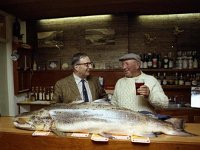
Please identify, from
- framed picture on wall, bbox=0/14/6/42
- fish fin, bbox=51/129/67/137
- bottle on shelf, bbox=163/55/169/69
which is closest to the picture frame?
framed picture on wall, bbox=0/14/6/42

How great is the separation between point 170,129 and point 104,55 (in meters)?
3.61

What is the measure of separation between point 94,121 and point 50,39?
12.9 feet

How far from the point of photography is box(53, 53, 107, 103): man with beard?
2.63 m

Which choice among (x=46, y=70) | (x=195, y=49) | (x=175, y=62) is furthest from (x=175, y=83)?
(x=46, y=70)

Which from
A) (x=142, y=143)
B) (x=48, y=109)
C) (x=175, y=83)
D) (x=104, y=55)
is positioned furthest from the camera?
(x=104, y=55)

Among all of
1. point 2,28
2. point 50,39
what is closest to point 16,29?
point 2,28

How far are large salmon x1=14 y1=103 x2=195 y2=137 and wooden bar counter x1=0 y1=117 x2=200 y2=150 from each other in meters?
0.06

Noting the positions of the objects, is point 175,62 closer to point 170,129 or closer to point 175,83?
point 175,83

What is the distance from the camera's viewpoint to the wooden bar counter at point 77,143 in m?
1.41

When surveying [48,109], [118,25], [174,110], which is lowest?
[174,110]

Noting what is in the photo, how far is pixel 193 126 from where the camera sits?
177 cm

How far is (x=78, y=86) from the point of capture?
2.70 metres

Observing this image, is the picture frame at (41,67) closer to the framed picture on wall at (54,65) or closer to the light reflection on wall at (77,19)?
the framed picture on wall at (54,65)

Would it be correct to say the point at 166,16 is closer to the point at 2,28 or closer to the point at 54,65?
the point at 54,65
